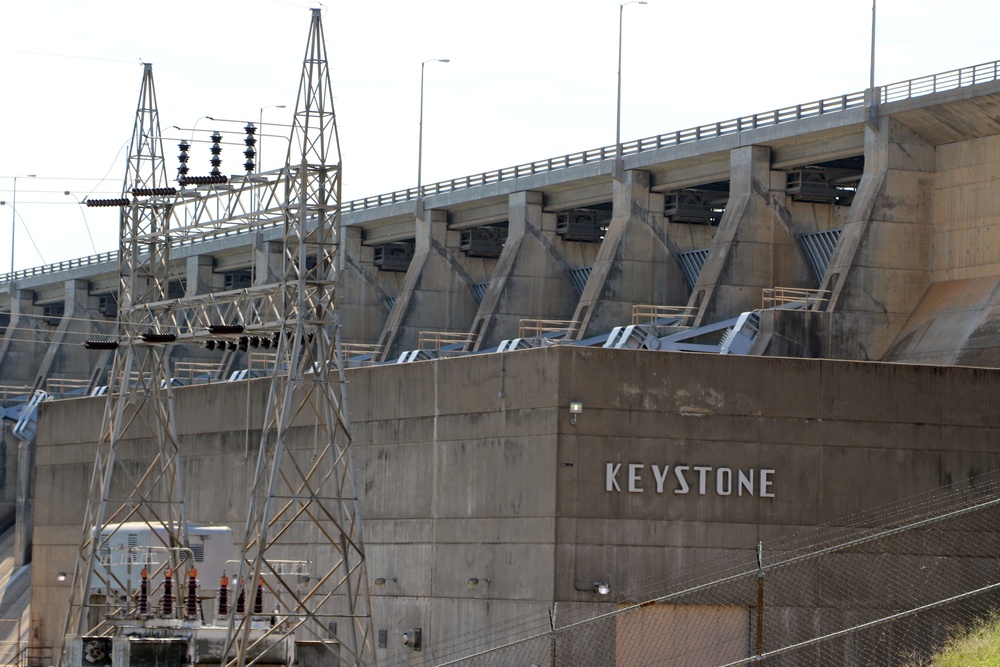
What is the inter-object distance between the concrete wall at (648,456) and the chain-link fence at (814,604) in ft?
0.84

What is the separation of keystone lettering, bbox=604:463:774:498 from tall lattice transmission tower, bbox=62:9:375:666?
5.78 m

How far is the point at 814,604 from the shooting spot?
3825cm

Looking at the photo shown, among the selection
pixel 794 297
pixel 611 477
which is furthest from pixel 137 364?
pixel 794 297

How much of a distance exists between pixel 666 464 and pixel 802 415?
3.17 metres

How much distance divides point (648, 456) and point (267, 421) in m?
8.10

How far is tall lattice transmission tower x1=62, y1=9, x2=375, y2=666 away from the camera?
3762 centimetres

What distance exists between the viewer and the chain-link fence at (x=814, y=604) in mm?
37000

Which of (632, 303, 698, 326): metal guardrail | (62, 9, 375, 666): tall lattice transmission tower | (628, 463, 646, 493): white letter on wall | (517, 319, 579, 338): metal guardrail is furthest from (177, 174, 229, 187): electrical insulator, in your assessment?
(517, 319, 579, 338): metal guardrail

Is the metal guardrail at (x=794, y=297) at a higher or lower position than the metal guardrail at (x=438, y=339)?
higher

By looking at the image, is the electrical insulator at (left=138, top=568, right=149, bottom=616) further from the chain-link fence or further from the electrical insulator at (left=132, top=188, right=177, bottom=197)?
the electrical insulator at (left=132, top=188, right=177, bottom=197)

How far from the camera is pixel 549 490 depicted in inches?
1495

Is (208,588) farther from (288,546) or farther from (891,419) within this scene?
(891,419)

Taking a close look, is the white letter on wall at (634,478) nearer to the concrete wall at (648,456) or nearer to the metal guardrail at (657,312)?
the concrete wall at (648,456)

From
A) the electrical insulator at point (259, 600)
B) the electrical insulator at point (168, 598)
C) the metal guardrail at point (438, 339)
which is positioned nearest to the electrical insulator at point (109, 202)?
the electrical insulator at point (168, 598)
